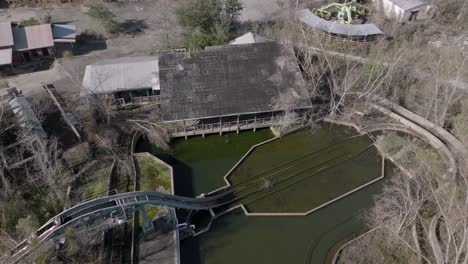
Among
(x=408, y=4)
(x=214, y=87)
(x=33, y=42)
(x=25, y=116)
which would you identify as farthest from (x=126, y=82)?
(x=408, y=4)

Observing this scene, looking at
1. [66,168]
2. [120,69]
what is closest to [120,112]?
[120,69]

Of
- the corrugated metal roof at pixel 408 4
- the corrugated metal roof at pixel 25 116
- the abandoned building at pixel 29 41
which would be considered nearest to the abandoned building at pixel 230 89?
the corrugated metal roof at pixel 25 116

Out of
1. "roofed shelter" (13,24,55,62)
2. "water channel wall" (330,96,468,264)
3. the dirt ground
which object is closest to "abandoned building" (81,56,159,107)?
the dirt ground

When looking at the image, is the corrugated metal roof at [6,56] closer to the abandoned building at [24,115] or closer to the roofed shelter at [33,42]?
the roofed shelter at [33,42]

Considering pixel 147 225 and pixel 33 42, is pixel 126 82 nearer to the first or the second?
pixel 33 42

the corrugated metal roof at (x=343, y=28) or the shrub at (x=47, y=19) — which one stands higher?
the shrub at (x=47, y=19)

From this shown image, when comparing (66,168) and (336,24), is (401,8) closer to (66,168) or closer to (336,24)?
(336,24)
